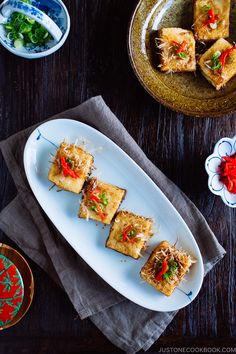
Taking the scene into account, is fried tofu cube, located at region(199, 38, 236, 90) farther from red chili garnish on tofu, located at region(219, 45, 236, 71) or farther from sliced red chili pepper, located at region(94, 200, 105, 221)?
sliced red chili pepper, located at region(94, 200, 105, 221)

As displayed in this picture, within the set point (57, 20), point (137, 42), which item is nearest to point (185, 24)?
point (137, 42)

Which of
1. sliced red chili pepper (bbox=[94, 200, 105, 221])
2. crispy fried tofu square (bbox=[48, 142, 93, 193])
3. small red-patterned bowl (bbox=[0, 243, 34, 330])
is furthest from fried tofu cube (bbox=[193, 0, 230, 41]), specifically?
small red-patterned bowl (bbox=[0, 243, 34, 330])

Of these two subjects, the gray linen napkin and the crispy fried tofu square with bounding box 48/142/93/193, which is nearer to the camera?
the crispy fried tofu square with bounding box 48/142/93/193

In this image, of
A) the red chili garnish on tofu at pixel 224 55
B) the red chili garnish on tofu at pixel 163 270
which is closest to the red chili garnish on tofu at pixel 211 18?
the red chili garnish on tofu at pixel 224 55

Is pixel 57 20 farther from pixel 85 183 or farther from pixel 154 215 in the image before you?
pixel 154 215

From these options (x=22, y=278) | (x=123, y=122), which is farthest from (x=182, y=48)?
(x=22, y=278)

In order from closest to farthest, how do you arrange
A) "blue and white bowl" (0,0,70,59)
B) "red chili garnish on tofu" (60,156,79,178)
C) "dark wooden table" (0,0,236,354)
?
"blue and white bowl" (0,0,70,59)
"red chili garnish on tofu" (60,156,79,178)
"dark wooden table" (0,0,236,354)

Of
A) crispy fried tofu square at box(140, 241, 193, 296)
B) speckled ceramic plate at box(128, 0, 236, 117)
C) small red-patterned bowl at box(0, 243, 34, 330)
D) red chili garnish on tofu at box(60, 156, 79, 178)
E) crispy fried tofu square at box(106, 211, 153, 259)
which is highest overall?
speckled ceramic plate at box(128, 0, 236, 117)
